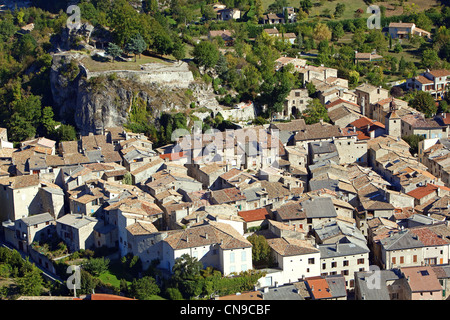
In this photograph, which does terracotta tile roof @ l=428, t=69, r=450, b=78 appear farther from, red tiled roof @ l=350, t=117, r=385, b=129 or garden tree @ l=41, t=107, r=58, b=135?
garden tree @ l=41, t=107, r=58, b=135

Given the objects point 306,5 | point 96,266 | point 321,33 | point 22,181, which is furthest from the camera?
point 306,5

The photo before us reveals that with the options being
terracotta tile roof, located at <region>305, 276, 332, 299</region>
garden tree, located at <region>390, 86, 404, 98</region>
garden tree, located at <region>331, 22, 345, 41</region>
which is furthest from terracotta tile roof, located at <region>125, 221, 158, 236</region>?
garden tree, located at <region>331, 22, 345, 41</region>

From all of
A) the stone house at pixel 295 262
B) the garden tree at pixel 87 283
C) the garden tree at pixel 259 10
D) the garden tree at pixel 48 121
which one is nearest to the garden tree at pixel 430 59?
the garden tree at pixel 259 10

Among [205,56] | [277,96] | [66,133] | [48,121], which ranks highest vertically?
[205,56]

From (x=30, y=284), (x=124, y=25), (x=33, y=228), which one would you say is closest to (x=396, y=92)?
(x=124, y=25)

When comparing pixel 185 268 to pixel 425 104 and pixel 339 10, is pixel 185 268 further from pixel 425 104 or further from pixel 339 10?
pixel 339 10

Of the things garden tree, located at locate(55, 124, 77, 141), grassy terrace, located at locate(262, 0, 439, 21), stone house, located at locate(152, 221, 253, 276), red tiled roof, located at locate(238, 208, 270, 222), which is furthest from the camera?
grassy terrace, located at locate(262, 0, 439, 21)

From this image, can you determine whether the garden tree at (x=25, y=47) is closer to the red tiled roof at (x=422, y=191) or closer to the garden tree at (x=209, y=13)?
the garden tree at (x=209, y=13)
